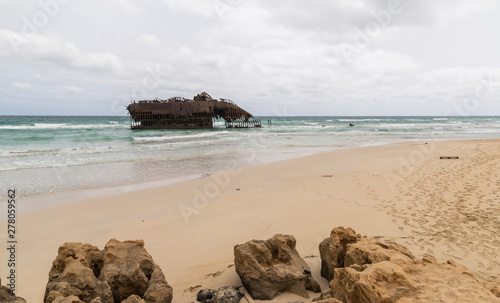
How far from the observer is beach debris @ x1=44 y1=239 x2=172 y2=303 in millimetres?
3117

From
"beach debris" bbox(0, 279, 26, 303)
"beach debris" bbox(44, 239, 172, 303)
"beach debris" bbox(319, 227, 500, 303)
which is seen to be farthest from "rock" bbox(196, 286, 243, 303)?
"beach debris" bbox(0, 279, 26, 303)

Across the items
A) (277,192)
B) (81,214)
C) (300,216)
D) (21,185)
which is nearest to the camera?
(300,216)

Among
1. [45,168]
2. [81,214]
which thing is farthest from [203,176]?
[45,168]

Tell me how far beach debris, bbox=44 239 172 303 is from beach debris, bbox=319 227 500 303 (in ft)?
6.88

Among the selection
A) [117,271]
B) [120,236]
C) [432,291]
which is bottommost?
[120,236]

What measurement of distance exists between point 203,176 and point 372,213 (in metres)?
6.50

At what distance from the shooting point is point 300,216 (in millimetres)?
6293

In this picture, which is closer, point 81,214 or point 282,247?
point 282,247

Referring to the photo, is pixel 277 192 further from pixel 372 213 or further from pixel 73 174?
pixel 73 174

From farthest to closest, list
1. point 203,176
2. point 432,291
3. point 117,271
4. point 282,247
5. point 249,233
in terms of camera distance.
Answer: point 203,176 → point 249,233 → point 282,247 → point 117,271 → point 432,291

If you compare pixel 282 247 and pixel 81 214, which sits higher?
pixel 282 247

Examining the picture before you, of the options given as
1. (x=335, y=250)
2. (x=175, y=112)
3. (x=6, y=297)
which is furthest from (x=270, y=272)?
(x=175, y=112)

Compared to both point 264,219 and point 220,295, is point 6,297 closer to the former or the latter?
point 220,295

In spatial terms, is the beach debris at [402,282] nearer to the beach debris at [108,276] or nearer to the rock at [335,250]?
the rock at [335,250]
